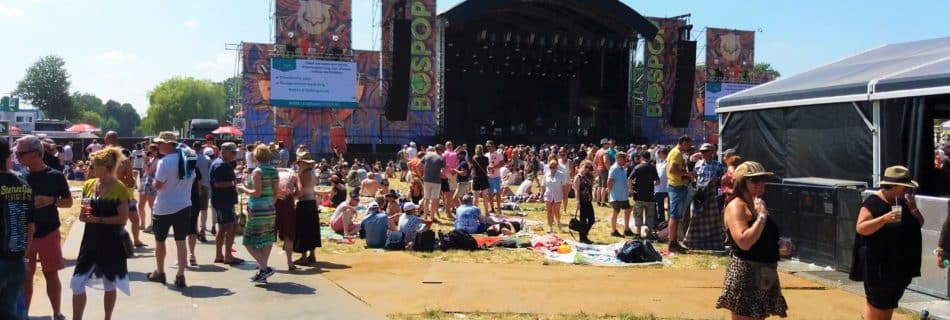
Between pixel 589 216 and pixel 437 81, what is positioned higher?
pixel 437 81

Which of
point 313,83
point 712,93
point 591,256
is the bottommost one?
point 591,256

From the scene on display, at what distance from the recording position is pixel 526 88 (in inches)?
1426

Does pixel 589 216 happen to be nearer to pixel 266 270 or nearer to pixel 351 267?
pixel 351 267

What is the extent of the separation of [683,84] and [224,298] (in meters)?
31.6

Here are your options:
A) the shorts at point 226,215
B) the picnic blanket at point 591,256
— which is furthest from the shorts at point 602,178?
the shorts at point 226,215

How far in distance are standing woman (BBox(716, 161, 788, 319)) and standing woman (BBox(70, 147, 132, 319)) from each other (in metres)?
4.09

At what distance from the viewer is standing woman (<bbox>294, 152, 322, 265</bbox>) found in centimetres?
834

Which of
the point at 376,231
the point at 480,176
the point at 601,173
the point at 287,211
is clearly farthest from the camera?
the point at 601,173

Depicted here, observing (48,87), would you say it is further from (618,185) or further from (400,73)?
(618,185)

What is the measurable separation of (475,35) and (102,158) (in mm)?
27879

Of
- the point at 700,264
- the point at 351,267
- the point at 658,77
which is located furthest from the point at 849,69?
the point at 658,77

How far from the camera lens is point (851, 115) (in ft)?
29.0

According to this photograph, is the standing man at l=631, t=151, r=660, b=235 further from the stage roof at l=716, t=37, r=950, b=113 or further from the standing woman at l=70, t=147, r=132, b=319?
the standing woman at l=70, t=147, r=132, b=319

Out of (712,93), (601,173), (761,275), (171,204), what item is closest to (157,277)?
(171,204)
